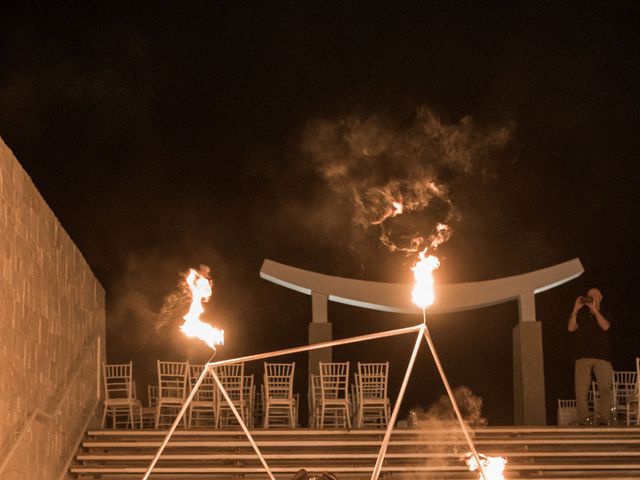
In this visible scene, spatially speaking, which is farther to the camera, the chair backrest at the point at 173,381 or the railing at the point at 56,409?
the chair backrest at the point at 173,381

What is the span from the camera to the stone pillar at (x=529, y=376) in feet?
41.8

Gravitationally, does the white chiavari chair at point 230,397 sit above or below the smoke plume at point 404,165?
below

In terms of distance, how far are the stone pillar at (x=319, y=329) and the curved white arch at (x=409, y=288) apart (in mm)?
117

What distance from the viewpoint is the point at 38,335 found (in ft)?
28.0

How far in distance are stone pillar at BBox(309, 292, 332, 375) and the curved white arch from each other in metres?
0.12

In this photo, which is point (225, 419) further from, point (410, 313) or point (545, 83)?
point (545, 83)

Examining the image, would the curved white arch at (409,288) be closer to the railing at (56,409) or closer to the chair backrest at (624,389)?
the chair backrest at (624,389)

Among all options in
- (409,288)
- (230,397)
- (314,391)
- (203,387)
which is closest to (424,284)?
(314,391)

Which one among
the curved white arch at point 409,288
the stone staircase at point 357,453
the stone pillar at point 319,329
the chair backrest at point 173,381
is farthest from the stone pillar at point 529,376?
the chair backrest at point 173,381

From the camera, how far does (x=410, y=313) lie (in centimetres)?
1462

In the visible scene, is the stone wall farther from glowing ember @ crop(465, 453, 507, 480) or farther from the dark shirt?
the dark shirt

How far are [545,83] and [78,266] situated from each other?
22.6 ft

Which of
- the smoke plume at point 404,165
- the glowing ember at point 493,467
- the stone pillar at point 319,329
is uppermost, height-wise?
the smoke plume at point 404,165

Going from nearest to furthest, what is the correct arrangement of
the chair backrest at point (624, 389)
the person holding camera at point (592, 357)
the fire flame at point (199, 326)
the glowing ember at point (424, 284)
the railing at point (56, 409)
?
the glowing ember at point (424, 284), the fire flame at point (199, 326), the railing at point (56, 409), the person holding camera at point (592, 357), the chair backrest at point (624, 389)
